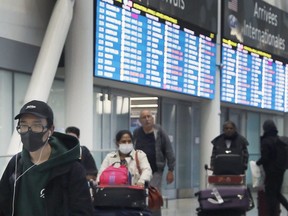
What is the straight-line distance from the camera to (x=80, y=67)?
881cm

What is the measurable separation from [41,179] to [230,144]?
5.86 m

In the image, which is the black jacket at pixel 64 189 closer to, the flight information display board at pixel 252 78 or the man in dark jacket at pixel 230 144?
the man in dark jacket at pixel 230 144

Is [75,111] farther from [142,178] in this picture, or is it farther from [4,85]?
[142,178]

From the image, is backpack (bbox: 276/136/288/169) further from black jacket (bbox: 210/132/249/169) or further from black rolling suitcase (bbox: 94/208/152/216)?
black rolling suitcase (bbox: 94/208/152/216)

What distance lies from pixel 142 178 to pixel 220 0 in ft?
26.1

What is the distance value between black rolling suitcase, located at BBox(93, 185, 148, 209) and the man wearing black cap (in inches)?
93.9

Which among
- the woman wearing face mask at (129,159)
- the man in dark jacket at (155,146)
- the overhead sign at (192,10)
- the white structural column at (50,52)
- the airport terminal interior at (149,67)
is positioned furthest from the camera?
the overhead sign at (192,10)

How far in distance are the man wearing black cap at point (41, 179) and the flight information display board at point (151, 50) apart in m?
6.11

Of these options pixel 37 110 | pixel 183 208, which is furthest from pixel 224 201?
pixel 183 208

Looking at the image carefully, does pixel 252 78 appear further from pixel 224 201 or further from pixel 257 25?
pixel 224 201

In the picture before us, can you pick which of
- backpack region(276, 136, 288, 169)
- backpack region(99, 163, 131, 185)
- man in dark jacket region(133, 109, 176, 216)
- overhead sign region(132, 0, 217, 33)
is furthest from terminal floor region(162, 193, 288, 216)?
backpack region(99, 163, 131, 185)

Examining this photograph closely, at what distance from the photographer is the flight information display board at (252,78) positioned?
13453mm

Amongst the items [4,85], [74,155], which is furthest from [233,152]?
[74,155]

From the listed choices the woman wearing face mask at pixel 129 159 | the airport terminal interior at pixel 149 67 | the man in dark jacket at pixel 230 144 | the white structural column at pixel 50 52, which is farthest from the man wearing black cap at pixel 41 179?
the man in dark jacket at pixel 230 144
